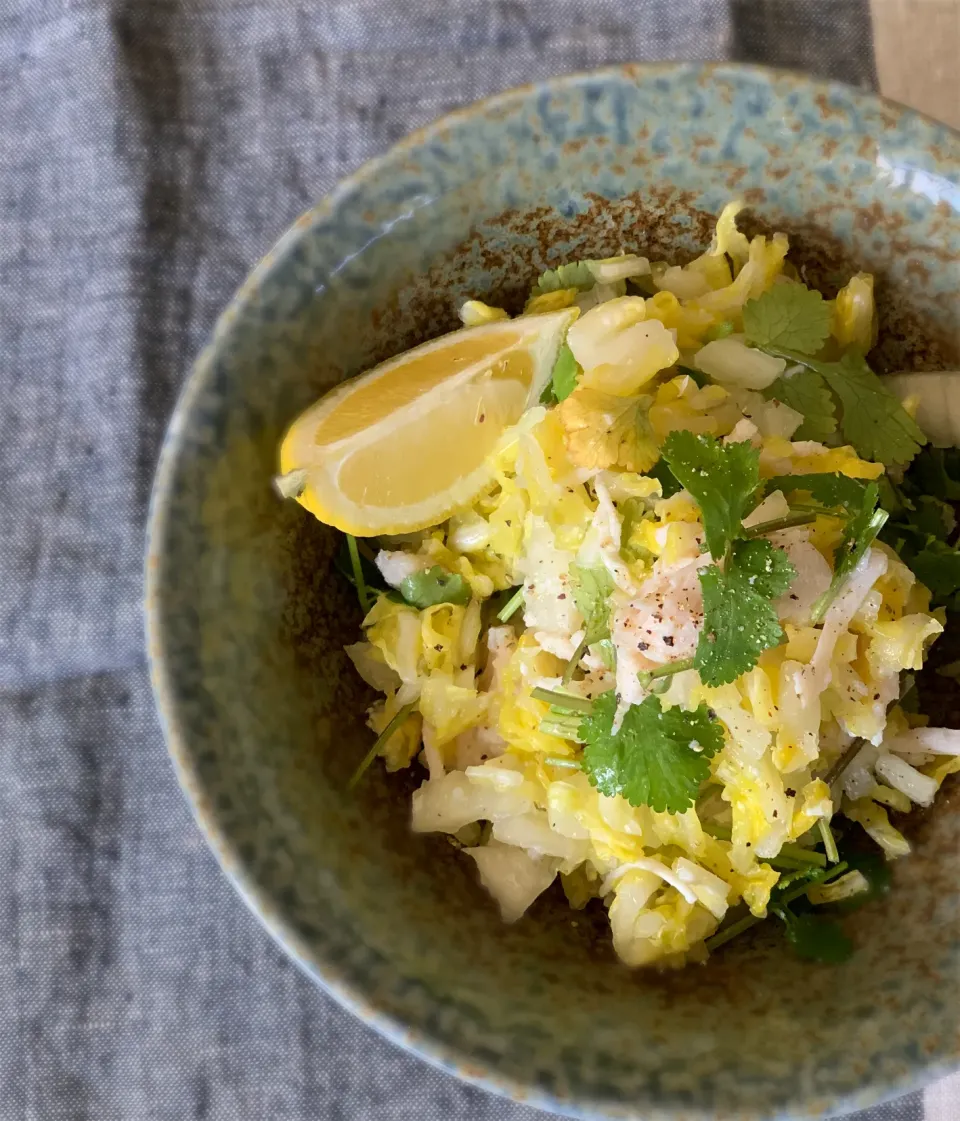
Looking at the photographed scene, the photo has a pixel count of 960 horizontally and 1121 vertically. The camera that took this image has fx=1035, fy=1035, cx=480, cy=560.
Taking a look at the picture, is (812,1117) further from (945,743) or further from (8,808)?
(8,808)

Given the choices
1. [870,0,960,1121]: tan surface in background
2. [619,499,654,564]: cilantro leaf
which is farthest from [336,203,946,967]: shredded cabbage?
[870,0,960,1121]: tan surface in background

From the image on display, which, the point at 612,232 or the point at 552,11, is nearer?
the point at 612,232

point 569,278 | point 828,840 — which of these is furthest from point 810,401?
point 828,840

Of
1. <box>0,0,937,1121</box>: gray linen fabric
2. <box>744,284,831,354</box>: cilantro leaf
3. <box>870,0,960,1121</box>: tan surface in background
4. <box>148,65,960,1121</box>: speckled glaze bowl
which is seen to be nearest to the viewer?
<box>148,65,960,1121</box>: speckled glaze bowl

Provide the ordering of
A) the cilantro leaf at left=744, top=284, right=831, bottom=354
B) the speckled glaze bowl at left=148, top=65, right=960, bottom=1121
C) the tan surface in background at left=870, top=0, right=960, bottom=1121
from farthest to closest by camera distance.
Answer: the tan surface in background at left=870, top=0, right=960, bottom=1121 < the cilantro leaf at left=744, top=284, right=831, bottom=354 < the speckled glaze bowl at left=148, top=65, right=960, bottom=1121

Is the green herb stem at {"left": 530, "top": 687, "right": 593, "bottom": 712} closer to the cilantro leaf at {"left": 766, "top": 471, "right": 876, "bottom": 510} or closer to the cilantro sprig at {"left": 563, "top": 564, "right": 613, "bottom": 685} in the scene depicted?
the cilantro sprig at {"left": 563, "top": 564, "right": 613, "bottom": 685}

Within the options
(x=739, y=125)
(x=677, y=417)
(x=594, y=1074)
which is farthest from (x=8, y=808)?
(x=739, y=125)

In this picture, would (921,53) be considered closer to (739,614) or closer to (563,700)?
(739,614)

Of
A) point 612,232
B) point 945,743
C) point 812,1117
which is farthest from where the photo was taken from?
point 612,232
